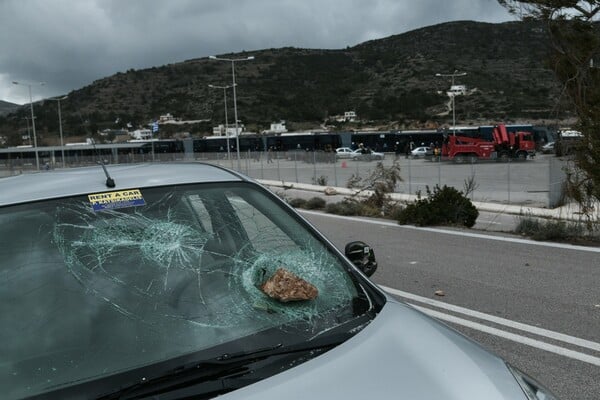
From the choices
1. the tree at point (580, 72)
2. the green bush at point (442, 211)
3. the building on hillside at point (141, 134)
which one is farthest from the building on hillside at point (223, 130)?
the tree at point (580, 72)

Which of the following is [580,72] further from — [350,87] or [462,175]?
[350,87]

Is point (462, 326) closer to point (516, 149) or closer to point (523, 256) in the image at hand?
point (523, 256)

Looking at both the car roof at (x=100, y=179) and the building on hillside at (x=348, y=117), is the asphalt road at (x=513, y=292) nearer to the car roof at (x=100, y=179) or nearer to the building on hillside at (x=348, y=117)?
the car roof at (x=100, y=179)

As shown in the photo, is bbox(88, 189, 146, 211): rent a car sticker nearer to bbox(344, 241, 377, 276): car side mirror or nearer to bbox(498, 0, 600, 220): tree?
bbox(344, 241, 377, 276): car side mirror

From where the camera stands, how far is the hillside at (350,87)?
336 feet

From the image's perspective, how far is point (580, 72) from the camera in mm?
10070

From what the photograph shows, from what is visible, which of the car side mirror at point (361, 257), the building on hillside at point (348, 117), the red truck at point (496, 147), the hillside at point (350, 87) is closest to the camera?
the car side mirror at point (361, 257)

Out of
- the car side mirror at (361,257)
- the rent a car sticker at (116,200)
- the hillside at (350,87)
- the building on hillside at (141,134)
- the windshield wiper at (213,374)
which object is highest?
the hillside at (350,87)

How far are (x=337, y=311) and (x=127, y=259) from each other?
3.11 feet

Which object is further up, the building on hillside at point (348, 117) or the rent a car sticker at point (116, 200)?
the building on hillside at point (348, 117)

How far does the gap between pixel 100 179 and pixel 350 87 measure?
122 m

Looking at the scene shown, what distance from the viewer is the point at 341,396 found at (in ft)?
5.91

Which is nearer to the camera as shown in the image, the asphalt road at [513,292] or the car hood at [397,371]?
the car hood at [397,371]

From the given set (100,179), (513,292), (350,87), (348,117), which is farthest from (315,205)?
(350,87)
